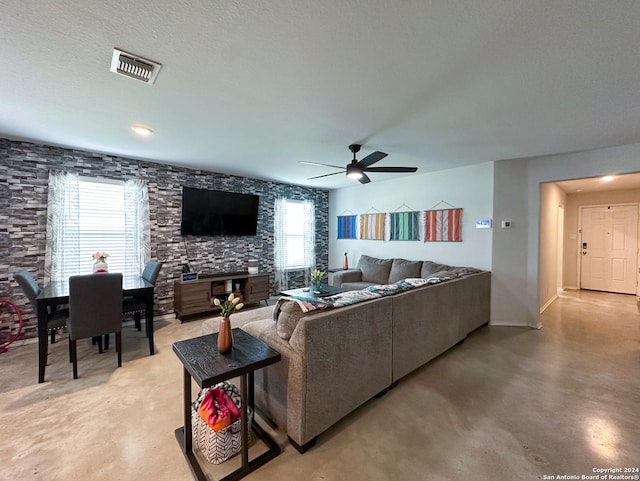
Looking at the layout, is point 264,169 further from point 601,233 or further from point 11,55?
point 601,233

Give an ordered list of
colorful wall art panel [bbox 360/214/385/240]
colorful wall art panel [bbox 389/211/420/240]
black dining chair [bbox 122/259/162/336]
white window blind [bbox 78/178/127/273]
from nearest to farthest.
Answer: black dining chair [bbox 122/259/162/336], white window blind [bbox 78/178/127/273], colorful wall art panel [bbox 389/211/420/240], colorful wall art panel [bbox 360/214/385/240]

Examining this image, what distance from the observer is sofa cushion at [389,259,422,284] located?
190 inches

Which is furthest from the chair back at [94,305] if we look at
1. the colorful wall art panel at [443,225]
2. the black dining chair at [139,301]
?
the colorful wall art panel at [443,225]

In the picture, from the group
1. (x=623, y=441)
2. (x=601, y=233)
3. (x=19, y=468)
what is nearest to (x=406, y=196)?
(x=623, y=441)

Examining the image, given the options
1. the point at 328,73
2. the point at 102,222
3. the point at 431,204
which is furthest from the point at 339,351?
the point at 102,222

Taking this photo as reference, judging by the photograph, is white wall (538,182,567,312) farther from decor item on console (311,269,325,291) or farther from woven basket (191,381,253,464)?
woven basket (191,381,253,464)

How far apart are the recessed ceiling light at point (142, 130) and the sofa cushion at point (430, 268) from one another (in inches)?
168

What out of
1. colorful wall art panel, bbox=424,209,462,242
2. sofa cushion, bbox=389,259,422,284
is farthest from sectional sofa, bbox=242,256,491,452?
colorful wall art panel, bbox=424,209,462,242

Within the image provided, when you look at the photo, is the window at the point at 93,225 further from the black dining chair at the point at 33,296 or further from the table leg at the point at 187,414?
the table leg at the point at 187,414

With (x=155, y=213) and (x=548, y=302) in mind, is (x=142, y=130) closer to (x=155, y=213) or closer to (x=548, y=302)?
(x=155, y=213)

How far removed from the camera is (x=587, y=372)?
2.76 m

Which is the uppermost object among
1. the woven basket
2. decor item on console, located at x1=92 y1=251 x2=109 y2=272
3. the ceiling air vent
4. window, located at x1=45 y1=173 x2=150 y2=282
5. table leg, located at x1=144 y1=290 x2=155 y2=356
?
the ceiling air vent

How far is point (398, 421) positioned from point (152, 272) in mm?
3428

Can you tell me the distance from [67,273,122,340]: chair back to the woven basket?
1.66 meters
